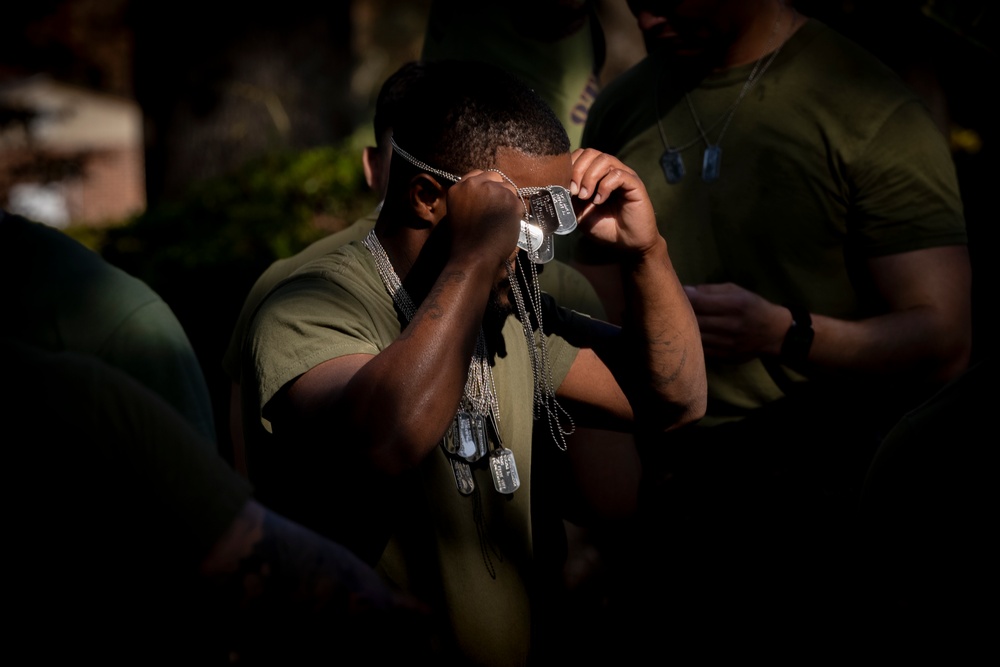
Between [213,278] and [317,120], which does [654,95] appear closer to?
[213,278]

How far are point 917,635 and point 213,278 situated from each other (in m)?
4.21

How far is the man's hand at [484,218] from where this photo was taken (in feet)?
8.02

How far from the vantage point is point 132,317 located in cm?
250

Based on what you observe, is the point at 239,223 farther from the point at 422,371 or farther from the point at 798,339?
the point at 422,371

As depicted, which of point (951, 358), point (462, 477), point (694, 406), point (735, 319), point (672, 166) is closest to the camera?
point (462, 477)

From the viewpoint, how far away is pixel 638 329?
114 inches

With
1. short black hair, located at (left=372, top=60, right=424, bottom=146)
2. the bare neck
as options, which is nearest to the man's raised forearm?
the bare neck

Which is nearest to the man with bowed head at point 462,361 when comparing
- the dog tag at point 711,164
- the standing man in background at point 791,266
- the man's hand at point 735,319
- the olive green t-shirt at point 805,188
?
the man's hand at point 735,319

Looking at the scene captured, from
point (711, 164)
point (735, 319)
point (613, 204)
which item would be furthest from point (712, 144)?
point (613, 204)

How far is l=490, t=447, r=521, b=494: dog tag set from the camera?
2.62 metres

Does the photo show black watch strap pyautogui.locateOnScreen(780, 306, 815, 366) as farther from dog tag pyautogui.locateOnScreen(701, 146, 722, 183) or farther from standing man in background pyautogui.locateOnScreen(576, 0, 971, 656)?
dog tag pyautogui.locateOnScreen(701, 146, 722, 183)

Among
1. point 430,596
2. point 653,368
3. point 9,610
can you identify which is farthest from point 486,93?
point 9,610

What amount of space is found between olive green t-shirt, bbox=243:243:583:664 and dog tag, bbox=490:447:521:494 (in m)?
0.03

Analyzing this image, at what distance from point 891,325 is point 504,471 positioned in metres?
1.62
